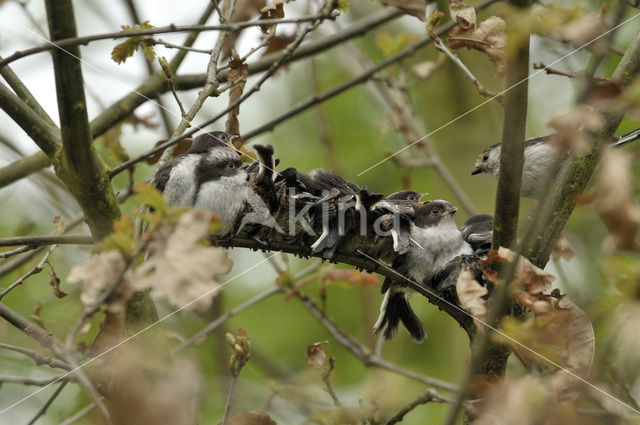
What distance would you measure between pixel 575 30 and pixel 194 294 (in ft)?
4.71

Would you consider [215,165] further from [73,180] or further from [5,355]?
[5,355]

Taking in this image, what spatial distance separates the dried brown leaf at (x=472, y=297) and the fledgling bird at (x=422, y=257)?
3.65ft

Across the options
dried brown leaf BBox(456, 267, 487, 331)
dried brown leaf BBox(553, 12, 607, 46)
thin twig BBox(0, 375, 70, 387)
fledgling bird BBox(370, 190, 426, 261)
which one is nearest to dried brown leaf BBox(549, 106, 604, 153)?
dried brown leaf BBox(553, 12, 607, 46)

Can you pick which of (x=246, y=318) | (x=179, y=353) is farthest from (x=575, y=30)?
(x=246, y=318)

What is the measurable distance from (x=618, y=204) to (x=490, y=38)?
202cm

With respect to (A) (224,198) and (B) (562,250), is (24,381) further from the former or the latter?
(B) (562,250)

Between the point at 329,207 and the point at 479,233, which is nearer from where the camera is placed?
the point at 329,207

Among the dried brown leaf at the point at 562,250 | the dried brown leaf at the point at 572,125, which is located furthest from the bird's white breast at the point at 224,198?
the dried brown leaf at the point at 572,125

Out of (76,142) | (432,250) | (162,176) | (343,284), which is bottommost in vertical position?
(343,284)

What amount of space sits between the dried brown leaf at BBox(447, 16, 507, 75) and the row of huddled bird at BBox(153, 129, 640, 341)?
584 mm

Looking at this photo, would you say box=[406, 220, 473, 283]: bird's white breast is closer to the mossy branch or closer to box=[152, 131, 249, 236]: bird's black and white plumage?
box=[152, 131, 249, 236]: bird's black and white plumage

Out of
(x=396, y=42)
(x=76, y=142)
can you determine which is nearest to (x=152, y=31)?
(x=76, y=142)

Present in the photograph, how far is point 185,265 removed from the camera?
1.96m

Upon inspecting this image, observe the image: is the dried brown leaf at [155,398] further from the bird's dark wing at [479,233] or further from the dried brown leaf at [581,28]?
the bird's dark wing at [479,233]
